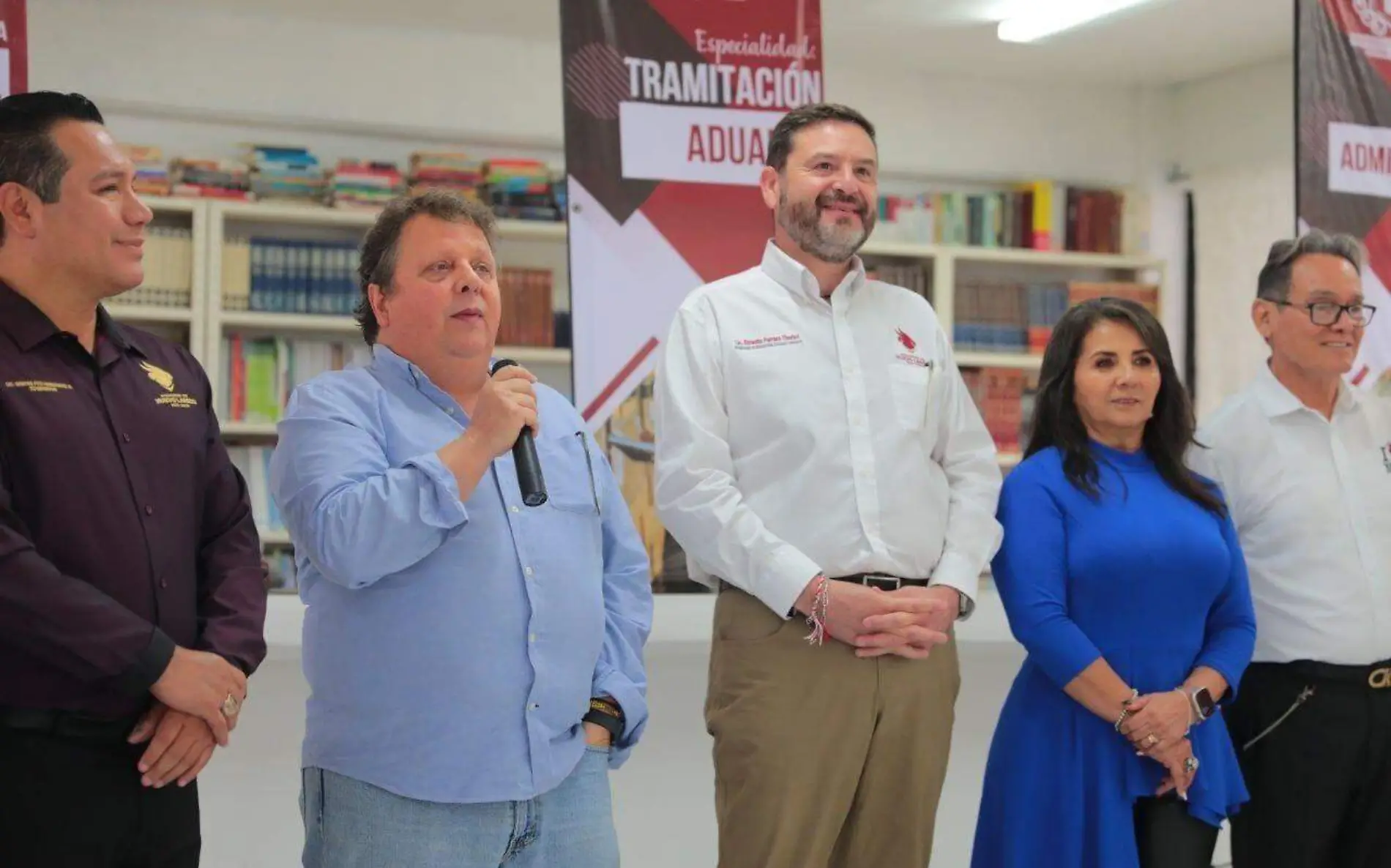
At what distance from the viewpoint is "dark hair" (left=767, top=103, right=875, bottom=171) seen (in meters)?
2.68

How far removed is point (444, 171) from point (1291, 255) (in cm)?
409

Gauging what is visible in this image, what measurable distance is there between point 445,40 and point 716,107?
123 inches

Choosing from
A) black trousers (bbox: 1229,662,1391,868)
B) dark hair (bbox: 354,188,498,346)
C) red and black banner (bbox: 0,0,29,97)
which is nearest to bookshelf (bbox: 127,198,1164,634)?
red and black banner (bbox: 0,0,29,97)

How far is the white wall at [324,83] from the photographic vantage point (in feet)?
19.9

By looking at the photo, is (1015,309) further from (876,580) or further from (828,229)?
(876,580)

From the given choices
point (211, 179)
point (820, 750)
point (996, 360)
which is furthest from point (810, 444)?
point (996, 360)

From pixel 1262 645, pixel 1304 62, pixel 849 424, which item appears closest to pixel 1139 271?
pixel 1304 62

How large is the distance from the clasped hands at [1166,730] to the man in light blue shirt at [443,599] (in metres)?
0.95

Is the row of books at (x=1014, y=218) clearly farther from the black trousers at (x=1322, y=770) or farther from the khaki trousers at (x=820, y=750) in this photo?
the khaki trousers at (x=820, y=750)

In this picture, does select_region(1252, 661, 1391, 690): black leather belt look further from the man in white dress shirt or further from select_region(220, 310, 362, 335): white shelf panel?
select_region(220, 310, 362, 335): white shelf panel

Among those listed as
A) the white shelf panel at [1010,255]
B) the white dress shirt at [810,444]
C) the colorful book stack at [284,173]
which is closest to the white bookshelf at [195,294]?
the colorful book stack at [284,173]

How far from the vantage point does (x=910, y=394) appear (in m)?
2.63

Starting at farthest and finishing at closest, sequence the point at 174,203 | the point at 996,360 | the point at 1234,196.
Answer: the point at 1234,196 → the point at 996,360 → the point at 174,203

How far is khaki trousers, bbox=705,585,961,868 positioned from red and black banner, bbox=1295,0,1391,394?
7.00 feet
